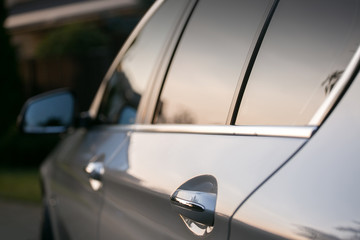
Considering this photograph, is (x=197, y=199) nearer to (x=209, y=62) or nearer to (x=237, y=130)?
(x=237, y=130)

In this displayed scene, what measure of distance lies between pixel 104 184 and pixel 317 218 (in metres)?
1.52

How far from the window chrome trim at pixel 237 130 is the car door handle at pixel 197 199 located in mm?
149

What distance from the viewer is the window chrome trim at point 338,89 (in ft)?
4.36

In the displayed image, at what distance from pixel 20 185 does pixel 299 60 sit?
8376mm

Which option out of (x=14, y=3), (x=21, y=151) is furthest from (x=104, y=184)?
(x=14, y=3)

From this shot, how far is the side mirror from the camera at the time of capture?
3.95 meters

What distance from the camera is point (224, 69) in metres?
2.01

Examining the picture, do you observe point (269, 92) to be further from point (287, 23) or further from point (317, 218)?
point (317, 218)

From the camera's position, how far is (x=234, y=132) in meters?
1.71

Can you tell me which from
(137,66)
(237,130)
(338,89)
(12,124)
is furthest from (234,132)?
(12,124)

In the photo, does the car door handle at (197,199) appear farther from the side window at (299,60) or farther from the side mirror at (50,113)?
the side mirror at (50,113)

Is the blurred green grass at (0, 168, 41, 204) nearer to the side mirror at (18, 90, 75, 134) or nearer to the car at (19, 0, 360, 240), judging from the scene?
the side mirror at (18, 90, 75, 134)

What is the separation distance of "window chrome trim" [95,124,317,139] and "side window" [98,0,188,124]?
41 centimetres

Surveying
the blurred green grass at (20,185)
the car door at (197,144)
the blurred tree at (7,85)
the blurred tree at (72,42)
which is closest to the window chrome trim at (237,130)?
the car door at (197,144)
